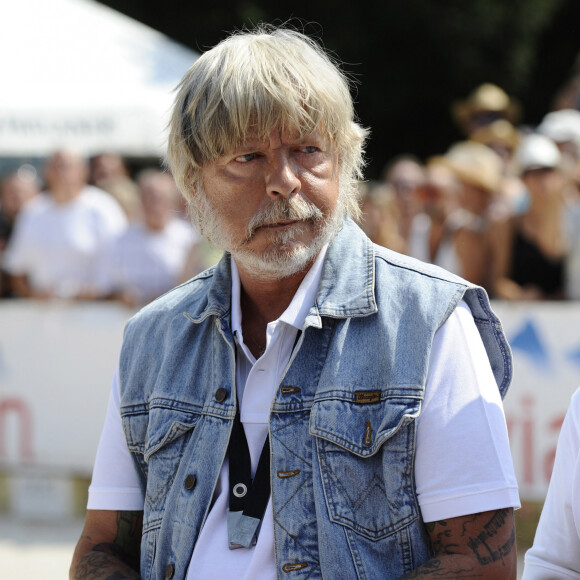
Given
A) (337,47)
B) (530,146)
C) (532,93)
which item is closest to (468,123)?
(530,146)

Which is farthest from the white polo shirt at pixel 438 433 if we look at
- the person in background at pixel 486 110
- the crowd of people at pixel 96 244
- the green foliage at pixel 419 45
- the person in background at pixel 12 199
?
the green foliage at pixel 419 45

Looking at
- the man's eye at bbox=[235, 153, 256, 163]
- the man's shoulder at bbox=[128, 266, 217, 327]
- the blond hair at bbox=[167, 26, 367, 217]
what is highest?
the blond hair at bbox=[167, 26, 367, 217]

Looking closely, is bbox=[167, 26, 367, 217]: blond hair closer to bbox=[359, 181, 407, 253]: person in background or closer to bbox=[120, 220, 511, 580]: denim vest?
bbox=[120, 220, 511, 580]: denim vest

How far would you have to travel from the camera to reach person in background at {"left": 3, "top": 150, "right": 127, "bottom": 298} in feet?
22.8

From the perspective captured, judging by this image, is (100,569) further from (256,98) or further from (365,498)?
(256,98)

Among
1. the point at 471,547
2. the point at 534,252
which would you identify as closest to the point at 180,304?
the point at 471,547

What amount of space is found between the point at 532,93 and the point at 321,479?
1544cm

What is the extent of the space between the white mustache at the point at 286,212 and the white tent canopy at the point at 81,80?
639 centimetres

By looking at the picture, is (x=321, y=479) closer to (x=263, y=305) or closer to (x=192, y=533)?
(x=192, y=533)

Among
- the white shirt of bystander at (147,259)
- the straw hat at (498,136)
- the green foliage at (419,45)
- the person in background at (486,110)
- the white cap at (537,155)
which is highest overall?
the green foliage at (419,45)

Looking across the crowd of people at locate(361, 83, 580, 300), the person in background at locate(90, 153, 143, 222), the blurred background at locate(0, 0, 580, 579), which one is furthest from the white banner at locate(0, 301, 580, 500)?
the crowd of people at locate(361, 83, 580, 300)

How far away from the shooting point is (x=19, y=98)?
8.99 meters

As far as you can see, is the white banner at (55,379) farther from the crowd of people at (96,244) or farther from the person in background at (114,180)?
the person in background at (114,180)

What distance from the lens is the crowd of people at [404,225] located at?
5.25 m
